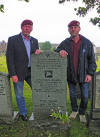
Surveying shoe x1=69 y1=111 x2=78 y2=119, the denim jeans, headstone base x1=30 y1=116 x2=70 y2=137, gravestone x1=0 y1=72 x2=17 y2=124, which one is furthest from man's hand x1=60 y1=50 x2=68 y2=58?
shoe x1=69 y1=111 x2=78 y2=119

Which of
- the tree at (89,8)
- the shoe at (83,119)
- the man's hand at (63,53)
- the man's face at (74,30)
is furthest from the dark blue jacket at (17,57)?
the tree at (89,8)

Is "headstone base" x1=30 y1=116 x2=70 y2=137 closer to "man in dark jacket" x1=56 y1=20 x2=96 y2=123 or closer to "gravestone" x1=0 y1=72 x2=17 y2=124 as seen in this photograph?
"gravestone" x1=0 y1=72 x2=17 y2=124

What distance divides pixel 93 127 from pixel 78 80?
45.3 inches

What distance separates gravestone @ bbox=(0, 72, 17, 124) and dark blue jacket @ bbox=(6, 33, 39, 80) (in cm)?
27

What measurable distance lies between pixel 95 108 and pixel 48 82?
50.8 inches

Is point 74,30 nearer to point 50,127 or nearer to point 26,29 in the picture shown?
point 26,29

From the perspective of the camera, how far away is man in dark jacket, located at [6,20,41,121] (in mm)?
4480

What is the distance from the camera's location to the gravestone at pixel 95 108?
447 centimetres

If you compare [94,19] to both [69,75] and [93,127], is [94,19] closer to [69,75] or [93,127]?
[69,75]

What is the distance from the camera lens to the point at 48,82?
451 centimetres

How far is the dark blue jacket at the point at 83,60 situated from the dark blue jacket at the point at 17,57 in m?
0.88

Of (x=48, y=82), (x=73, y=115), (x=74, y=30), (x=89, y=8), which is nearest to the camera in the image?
(x=74, y=30)

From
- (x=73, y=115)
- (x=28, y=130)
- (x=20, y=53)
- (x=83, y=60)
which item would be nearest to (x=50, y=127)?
(x=28, y=130)

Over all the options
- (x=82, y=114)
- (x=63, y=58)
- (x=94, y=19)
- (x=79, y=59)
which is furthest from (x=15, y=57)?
(x=94, y=19)
